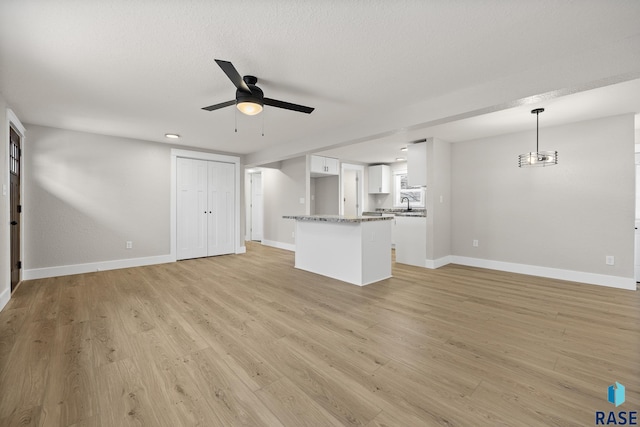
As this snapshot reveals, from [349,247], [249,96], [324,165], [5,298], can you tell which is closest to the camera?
[249,96]

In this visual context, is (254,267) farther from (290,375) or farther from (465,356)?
(465,356)

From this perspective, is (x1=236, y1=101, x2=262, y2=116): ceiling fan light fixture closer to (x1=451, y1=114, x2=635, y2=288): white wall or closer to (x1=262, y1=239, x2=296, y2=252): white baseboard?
(x1=451, y1=114, x2=635, y2=288): white wall

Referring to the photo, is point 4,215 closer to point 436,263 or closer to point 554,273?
point 436,263

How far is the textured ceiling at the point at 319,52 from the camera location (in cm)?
171

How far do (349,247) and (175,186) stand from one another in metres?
3.77

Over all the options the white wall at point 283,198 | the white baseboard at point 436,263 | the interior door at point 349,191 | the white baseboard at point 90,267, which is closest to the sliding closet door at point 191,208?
the white baseboard at point 90,267

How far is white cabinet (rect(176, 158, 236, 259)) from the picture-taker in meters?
5.49

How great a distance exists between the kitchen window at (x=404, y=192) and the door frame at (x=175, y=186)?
4113 mm

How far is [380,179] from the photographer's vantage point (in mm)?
7441

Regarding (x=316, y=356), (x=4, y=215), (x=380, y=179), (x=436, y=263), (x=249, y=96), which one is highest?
(x=249, y=96)

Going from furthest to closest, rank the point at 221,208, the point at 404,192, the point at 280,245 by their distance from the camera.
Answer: the point at 404,192 < the point at 280,245 < the point at 221,208

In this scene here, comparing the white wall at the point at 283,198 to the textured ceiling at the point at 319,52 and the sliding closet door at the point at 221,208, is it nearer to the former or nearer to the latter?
the sliding closet door at the point at 221,208

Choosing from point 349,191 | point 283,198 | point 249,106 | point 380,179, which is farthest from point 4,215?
point 380,179

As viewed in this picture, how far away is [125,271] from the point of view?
15.1ft
